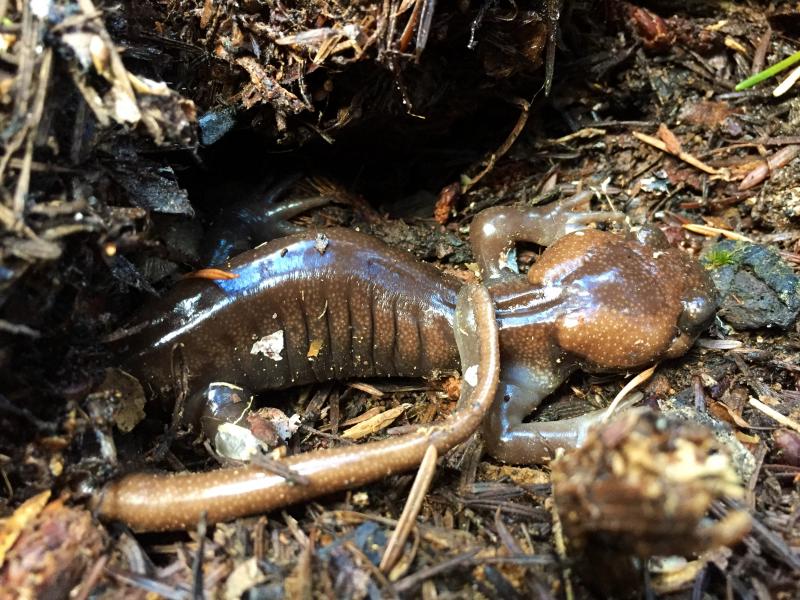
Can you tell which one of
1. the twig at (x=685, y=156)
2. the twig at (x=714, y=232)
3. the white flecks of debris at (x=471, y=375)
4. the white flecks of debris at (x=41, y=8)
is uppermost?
the white flecks of debris at (x=41, y=8)

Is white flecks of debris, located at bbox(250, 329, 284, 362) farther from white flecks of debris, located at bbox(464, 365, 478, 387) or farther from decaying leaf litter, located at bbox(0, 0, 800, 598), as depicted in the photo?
white flecks of debris, located at bbox(464, 365, 478, 387)

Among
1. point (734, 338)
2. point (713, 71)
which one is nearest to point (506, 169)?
point (713, 71)

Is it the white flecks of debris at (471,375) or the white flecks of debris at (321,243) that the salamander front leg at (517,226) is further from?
the white flecks of debris at (321,243)

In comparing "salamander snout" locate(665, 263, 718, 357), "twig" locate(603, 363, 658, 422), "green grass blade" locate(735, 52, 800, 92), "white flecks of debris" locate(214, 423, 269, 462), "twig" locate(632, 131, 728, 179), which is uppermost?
"green grass blade" locate(735, 52, 800, 92)

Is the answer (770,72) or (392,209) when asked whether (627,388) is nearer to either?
(392,209)

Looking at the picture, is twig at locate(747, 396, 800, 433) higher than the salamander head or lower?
lower

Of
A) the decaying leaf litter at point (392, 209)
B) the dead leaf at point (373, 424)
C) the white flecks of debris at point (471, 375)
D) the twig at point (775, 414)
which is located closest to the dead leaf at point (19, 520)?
the decaying leaf litter at point (392, 209)

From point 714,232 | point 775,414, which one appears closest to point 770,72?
point 714,232

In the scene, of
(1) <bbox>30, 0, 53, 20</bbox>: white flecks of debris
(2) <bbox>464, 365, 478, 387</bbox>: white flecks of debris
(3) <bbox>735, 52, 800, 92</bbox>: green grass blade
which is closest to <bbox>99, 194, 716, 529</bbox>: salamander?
(2) <bbox>464, 365, 478, 387</bbox>: white flecks of debris
